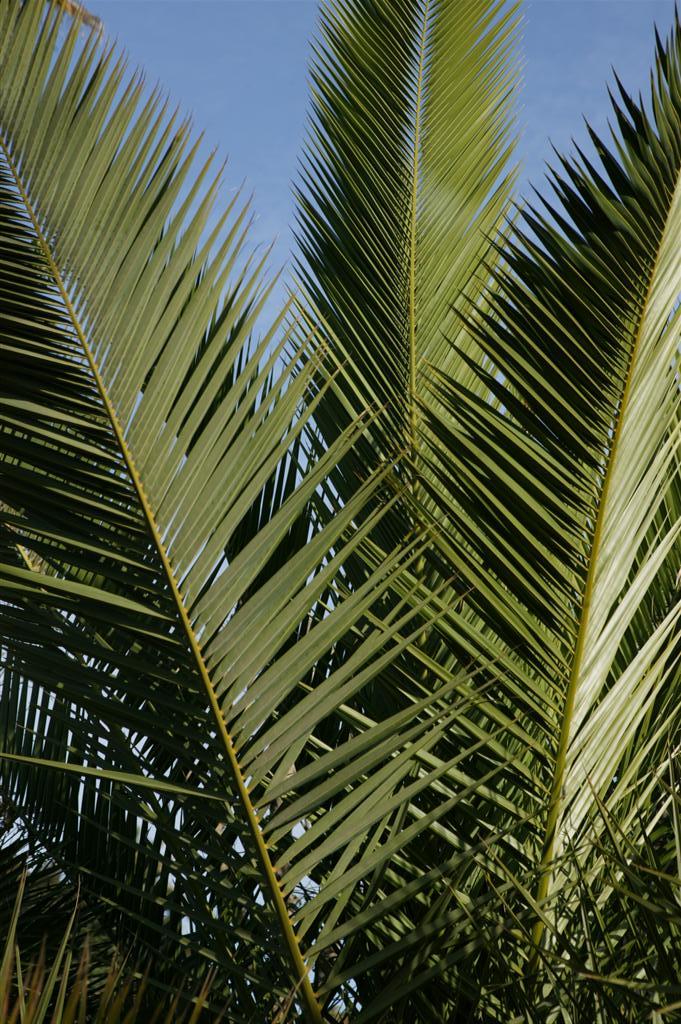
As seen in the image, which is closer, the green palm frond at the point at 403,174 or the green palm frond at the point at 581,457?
the green palm frond at the point at 581,457

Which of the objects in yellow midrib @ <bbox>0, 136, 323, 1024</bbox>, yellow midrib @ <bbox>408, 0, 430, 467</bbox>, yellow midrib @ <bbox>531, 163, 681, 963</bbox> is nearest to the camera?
yellow midrib @ <bbox>0, 136, 323, 1024</bbox>

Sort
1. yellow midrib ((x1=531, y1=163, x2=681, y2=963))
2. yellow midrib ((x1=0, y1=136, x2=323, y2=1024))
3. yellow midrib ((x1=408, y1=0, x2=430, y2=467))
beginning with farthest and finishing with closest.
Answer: yellow midrib ((x1=408, y1=0, x2=430, y2=467)), yellow midrib ((x1=531, y1=163, x2=681, y2=963)), yellow midrib ((x1=0, y1=136, x2=323, y2=1024))

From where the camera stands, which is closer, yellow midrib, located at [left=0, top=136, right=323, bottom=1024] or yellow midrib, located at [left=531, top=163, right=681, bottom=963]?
yellow midrib, located at [left=0, top=136, right=323, bottom=1024]

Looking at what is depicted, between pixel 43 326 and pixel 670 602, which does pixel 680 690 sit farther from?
pixel 43 326

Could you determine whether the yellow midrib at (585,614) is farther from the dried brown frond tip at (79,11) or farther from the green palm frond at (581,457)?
the dried brown frond tip at (79,11)

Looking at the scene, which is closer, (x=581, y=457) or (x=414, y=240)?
(x=581, y=457)

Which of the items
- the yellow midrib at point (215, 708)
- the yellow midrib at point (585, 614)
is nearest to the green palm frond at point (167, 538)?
the yellow midrib at point (215, 708)

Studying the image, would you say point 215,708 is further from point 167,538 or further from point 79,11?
point 79,11

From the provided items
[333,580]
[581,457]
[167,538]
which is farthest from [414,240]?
[167,538]

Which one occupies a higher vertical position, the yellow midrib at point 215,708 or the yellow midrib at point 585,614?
the yellow midrib at point 585,614

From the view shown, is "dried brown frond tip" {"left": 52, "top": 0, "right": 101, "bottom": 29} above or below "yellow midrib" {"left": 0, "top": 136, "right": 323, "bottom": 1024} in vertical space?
above

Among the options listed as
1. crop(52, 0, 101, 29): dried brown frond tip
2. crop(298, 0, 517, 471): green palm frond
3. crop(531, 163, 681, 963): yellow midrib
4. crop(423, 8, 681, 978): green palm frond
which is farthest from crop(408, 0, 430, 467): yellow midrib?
crop(52, 0, 101, 29): dried brown frond tip

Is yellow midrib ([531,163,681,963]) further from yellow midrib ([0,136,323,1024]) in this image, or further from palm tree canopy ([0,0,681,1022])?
yellow midrib ([0,136,323,1024])

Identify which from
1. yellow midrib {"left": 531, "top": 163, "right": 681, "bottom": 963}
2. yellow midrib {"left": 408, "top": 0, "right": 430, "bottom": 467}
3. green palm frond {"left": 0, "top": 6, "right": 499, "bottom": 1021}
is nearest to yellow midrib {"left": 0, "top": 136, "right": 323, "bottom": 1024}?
green palm frond {"left": 0, "top": 6, "right": 499, "bottom": 1021}
